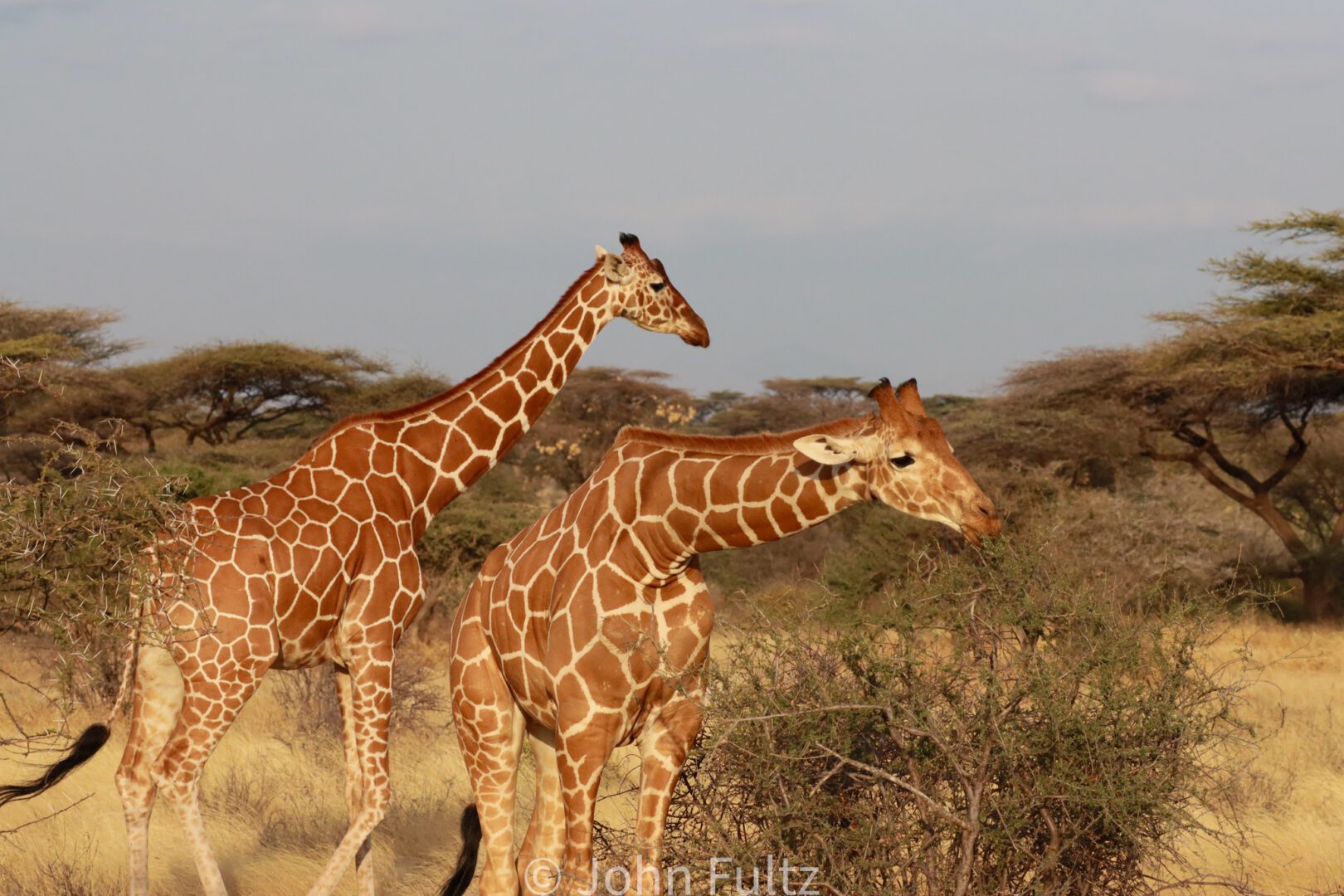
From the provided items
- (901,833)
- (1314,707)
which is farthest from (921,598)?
(1314,707)

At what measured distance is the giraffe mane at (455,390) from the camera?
6.21 meters

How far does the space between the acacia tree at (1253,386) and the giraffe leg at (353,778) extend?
14.9 meters

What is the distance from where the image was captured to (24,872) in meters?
6.77

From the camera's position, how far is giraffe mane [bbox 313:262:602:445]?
6207 mm

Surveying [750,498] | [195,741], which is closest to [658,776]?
[750,498]

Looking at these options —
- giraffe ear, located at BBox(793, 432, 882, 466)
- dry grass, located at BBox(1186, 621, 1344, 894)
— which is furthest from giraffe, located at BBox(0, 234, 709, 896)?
dry grass, located at BBox(1186, 621, 1344, 894)

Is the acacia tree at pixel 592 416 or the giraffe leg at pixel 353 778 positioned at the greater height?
the giraffe leg at pixel 353 778

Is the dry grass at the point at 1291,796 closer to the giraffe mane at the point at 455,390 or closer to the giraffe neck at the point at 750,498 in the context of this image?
the giraffe neck at the point at 750,498

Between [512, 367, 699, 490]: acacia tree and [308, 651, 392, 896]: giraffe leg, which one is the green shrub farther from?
[512, 367, 699, 490]: acacia tree

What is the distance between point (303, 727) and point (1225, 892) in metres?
6.54

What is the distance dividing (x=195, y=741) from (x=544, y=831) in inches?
57.9

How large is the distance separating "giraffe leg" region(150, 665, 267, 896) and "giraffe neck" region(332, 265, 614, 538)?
100cm

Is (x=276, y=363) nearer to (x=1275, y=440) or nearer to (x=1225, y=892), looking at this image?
(x=1275, y=440)

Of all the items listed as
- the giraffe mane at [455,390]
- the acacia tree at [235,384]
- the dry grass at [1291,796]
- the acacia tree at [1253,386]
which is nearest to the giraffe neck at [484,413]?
the giraffe mane at [455,390]
